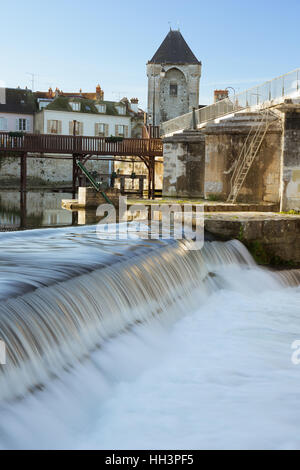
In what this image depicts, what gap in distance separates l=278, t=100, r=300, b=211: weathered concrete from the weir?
101 inches

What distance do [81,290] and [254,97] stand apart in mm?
12466

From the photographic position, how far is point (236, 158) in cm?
1462

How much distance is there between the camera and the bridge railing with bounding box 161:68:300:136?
13.4 m

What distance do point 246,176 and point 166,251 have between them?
23.6ft

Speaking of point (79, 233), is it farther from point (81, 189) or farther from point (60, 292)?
point (81, 189)

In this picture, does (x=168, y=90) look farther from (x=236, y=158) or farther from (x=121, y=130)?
(x=236, y=158)

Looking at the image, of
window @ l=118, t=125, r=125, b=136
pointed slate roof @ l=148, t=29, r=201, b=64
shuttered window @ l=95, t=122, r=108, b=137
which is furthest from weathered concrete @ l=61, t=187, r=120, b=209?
window @ l=118, t=125, r=125, b=136

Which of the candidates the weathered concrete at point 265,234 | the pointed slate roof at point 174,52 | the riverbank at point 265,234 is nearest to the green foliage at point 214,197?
the riverbank at point 265,234

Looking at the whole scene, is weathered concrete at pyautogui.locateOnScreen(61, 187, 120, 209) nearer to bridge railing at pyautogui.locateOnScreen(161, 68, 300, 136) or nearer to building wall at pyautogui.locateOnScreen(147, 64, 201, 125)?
bridge railing at pyautogui.locateOnScreen(161, 68, 300, 136)

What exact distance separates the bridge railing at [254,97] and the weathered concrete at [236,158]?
29.4 inches

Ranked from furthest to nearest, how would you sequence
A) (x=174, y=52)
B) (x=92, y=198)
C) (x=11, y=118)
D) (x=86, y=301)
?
(x=11, y=118) → (x=174, y=52) → (x=92, y=198) → (x=86, y=301)

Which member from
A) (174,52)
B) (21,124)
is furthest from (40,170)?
(174,52)

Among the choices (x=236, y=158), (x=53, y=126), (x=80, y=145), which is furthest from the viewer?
(x=53, y=126)
